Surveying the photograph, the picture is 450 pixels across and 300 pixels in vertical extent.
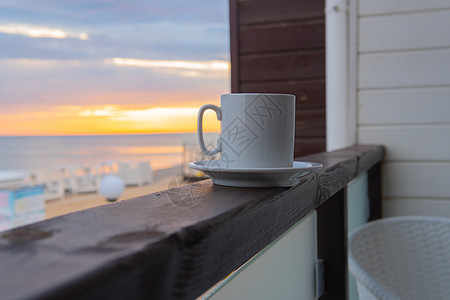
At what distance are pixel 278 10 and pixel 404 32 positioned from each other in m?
0.71

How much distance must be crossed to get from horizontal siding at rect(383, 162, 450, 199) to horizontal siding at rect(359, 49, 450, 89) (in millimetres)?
343

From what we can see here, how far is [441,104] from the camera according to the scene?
1705 mm

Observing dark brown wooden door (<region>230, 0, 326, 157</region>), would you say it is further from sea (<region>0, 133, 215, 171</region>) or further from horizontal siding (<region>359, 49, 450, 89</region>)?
sea (<region>0, 133, 215, 171</region>)

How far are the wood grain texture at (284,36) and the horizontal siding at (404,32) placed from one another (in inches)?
15.9

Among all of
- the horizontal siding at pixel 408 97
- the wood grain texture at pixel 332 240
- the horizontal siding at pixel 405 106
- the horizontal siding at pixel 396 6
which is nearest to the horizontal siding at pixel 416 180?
the horizontal siding at pixel 408 97

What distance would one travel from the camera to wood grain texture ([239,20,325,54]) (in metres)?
2.17

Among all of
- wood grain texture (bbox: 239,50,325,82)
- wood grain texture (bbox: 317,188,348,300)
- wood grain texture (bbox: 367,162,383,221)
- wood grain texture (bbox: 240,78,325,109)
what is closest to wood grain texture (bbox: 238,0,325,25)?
wood grain texture (bbox: 239,50,325,82)

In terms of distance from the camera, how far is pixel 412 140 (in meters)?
1.75

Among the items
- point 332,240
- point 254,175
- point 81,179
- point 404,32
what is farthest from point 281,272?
point 81,179

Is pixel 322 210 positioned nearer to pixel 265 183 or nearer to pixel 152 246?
pixel 265 183

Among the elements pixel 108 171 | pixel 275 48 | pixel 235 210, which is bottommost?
pixel 108 171

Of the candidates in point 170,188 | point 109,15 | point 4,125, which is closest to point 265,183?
point 170,188

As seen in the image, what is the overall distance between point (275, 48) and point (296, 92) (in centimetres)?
26

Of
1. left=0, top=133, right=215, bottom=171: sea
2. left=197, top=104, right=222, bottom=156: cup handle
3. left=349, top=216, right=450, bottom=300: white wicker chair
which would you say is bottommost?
left=0, top=133, right=215, bottom=171: sea
